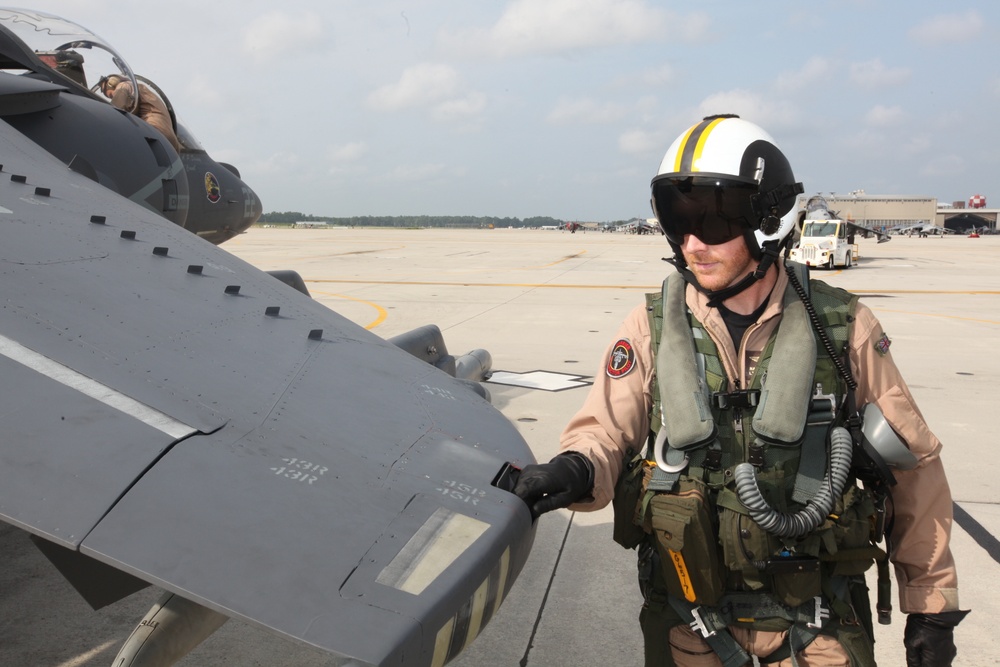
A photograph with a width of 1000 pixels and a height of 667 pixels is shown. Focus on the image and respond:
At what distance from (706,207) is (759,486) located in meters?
0.93

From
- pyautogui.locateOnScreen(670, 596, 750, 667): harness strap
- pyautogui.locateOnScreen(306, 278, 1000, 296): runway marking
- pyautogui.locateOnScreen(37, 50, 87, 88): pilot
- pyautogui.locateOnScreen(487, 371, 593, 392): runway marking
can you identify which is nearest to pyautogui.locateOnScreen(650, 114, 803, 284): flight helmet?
pyautogui.locateOnScreen(670, 596, 750, 667): harness strap

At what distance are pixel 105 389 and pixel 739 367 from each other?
1.94 m

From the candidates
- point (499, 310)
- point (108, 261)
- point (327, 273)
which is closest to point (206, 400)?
point (108, 261)

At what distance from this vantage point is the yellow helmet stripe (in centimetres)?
273

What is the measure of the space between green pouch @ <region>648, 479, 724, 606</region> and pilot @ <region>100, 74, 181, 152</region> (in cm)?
594

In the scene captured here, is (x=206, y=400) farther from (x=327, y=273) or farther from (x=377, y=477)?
(x=327, y=273)

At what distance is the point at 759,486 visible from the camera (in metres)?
2.50

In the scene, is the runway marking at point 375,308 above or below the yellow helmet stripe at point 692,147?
below

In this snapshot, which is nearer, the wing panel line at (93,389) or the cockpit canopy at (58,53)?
the wing panel line at (93,389)

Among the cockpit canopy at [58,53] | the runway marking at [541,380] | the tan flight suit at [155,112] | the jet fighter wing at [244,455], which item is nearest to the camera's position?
the jet fighter wing at [244,455]

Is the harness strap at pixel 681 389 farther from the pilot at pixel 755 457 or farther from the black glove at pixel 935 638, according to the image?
the black glove at pixel 935 638

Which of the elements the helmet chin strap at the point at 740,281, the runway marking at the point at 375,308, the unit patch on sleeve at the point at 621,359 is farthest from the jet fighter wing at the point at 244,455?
the runway marking at the point at 375,308

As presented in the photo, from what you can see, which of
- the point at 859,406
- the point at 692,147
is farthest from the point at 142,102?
the point at 859,406

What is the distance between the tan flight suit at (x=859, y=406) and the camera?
2.49m
